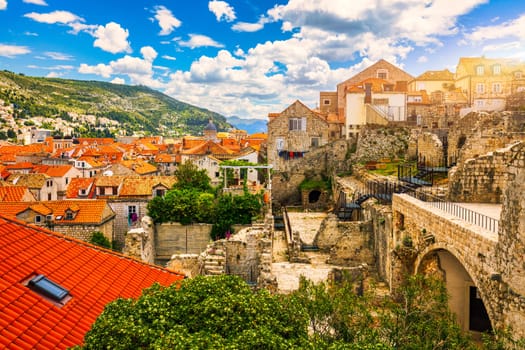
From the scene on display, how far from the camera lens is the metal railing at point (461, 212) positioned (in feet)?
37.2

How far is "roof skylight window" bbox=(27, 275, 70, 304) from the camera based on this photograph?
7.28m

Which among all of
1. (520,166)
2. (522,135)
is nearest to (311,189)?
(522,135)

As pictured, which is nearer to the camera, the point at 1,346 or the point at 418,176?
the point at 1,346

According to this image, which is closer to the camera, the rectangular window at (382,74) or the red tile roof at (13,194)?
the red tile roof at (13,194)

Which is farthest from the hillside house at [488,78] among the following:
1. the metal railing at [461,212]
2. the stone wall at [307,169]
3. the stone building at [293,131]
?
the metal railing at [461,212]

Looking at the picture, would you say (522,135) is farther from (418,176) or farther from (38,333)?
(38,333)

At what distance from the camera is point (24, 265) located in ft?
25.4

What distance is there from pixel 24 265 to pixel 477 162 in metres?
15.6

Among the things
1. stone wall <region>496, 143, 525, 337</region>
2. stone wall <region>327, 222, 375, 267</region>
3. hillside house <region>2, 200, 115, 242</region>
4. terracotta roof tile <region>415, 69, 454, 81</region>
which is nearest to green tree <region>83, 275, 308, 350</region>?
stone wall <region>496, 143, 525, 337</region>

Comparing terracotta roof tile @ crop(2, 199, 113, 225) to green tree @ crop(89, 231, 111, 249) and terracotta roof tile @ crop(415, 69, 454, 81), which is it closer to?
green tree @ crop(89, 231, 111, 249)

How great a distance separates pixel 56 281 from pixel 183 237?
1887cm

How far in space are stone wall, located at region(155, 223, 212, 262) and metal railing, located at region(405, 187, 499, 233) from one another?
14.5 m

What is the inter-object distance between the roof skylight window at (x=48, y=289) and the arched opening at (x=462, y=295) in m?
11.7

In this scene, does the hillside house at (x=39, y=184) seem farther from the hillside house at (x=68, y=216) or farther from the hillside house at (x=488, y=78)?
the hillside house at (x=488, y=78)
